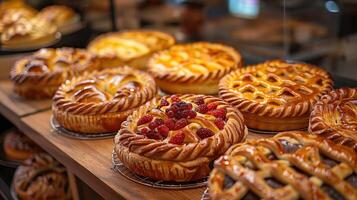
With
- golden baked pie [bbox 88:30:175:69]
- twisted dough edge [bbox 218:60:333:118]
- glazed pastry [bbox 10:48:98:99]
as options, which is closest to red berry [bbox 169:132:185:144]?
twisted dough edge [bbox 218:60:333:118]

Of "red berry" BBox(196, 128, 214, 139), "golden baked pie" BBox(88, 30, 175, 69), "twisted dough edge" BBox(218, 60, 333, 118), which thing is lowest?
"golden baked pie" BBox(88, 30, 175, 69)

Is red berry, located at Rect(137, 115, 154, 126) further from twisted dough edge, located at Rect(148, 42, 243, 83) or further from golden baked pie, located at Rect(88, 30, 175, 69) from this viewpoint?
golden baked pie, located at Rect(88, 30, 175, 69)

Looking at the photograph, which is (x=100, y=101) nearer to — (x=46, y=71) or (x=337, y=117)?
(x=46, y=71)

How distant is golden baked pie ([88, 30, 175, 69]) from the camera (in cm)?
295

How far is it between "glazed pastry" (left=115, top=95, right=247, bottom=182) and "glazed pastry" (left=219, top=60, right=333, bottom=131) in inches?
6.2

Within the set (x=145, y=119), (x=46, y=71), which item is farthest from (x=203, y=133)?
(x=46, y=71)

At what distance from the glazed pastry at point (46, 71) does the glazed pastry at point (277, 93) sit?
959mm

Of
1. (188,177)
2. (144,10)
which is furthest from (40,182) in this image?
(144,10)

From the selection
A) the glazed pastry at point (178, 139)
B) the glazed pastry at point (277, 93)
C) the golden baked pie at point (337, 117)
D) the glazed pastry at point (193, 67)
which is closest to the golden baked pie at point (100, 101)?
the glazed pastry at point (193, 67)

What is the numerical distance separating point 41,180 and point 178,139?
1310mm

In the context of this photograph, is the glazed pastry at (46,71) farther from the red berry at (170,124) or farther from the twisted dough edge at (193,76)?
the red berry at (170,124)

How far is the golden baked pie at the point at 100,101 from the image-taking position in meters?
2.17

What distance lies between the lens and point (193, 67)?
2568 millimetres

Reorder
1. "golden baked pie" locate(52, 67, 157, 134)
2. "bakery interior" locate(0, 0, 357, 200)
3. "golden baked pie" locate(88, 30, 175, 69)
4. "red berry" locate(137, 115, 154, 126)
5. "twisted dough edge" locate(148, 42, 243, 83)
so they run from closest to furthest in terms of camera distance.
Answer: "bakery interior" locate(0, 0, 357, 200) < "red berry" locate(137, 115, 154, 126) < "golden baked pie" locate(52, 67, 157, 134) < "twisted dough edge" locate(148, 42, 243, 83) < "golden baked pie" locate(88, 30, 175, 69)
